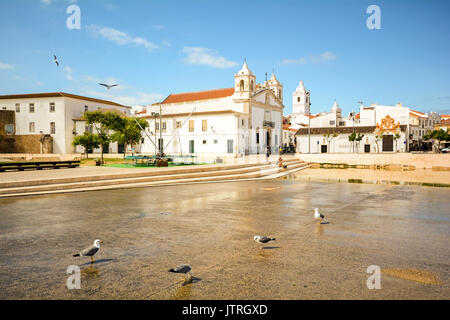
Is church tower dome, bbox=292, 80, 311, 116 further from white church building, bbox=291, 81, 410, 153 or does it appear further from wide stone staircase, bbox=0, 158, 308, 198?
wide stone staircase, bbox=0, 158, 308, 198

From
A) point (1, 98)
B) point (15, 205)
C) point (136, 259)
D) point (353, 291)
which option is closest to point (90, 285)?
point (136, 259)

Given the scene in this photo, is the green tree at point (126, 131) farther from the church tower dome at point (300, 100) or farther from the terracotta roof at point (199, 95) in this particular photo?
the church tower dome at point (300, 100)

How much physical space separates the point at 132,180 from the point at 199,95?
36.0 metres

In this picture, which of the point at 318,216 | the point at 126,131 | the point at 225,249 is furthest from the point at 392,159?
the point at 225,249

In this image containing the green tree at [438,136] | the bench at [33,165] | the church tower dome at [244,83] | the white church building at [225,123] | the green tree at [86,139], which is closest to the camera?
the bench at [33,165]

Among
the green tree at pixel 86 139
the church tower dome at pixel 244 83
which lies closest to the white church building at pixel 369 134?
the church tower dome at pixel 244 83

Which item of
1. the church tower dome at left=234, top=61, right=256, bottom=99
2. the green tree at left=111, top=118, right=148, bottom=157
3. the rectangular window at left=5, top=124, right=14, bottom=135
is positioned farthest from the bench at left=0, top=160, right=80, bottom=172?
the rectangular window at left=5, top=124, right=14, bottom=135

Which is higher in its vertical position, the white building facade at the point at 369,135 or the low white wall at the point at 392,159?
the white building facade at the point at 369,135

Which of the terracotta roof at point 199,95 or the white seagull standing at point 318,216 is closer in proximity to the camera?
the white seagull standing at point 318,216

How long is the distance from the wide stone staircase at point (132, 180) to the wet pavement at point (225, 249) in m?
2.68

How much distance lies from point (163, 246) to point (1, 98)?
57.8 m

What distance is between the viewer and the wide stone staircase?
13158 mm

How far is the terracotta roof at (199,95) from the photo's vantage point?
1865 inches
